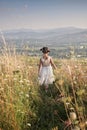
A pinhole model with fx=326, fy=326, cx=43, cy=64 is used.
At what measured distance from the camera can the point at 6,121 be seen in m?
4.84

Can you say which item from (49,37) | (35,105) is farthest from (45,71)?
(49,37)

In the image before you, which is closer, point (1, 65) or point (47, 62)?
point (1, 65)

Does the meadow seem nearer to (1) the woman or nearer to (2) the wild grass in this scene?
(2) the wild grass

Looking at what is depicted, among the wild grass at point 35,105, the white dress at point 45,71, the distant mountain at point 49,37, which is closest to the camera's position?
the wild grass at point 35,105

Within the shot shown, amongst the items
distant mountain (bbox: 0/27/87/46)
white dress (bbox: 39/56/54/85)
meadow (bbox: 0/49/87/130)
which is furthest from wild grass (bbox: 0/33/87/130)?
white dress (bbox: 39/56/54/85)

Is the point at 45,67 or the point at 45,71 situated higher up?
the point at 45,67

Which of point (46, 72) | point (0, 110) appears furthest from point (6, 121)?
point (46, 72)

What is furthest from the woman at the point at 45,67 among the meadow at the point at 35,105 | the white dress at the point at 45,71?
the meadow at the point at 35,105

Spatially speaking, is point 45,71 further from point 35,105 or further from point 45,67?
point 35,105

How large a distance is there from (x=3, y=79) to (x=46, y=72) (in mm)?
3651

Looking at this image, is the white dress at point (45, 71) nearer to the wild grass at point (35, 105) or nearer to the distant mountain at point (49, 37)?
the distant mountain at point (49, 37)

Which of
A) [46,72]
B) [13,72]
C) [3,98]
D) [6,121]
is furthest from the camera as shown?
[46,72]

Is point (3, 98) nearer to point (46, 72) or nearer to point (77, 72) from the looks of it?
point (77, 72)

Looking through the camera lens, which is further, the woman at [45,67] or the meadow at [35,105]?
the woman at [45,67]
